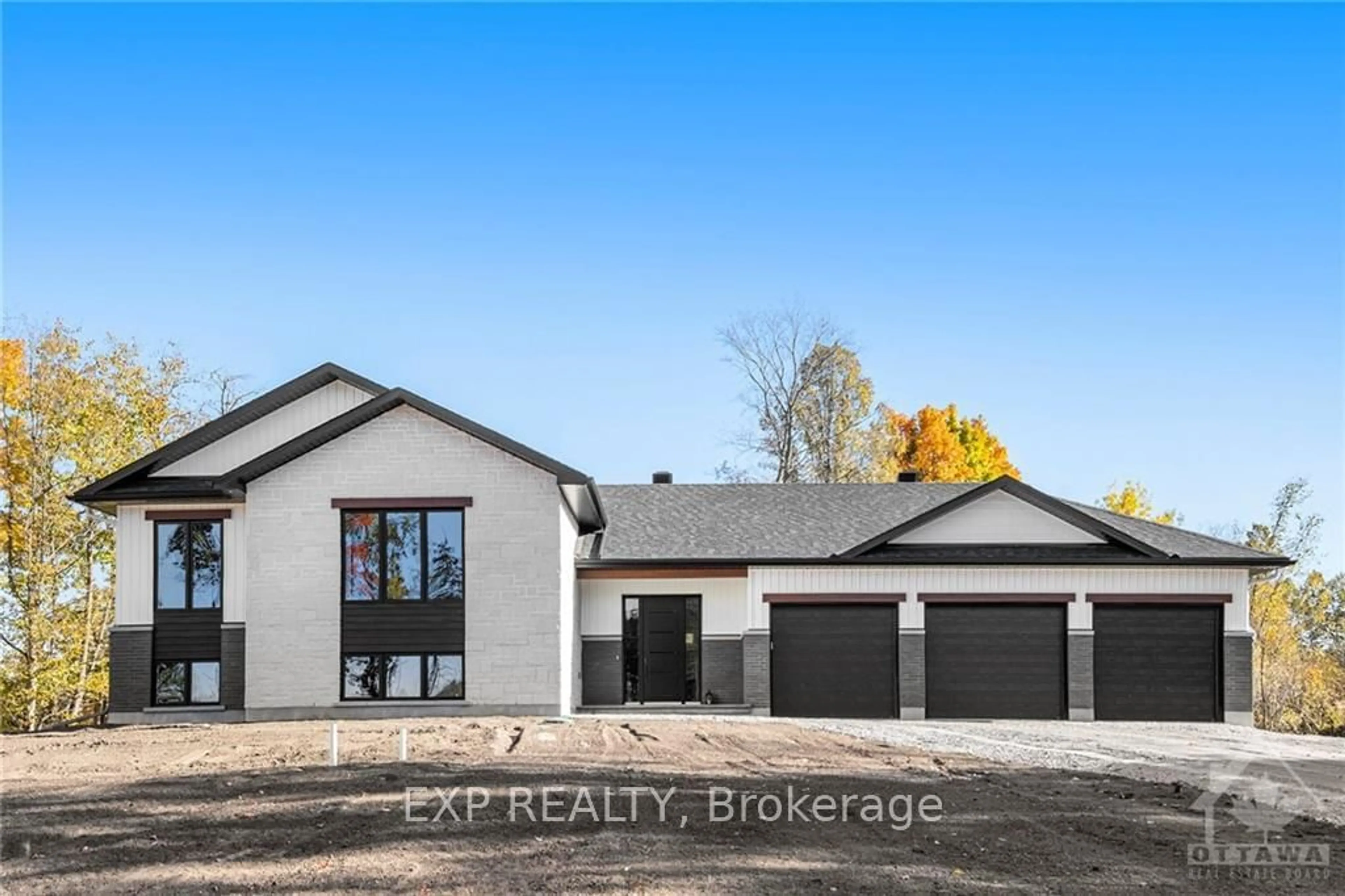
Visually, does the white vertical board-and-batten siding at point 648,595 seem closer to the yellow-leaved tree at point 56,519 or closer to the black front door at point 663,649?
the black front door at point 663,649

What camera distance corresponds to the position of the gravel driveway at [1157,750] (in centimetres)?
1545

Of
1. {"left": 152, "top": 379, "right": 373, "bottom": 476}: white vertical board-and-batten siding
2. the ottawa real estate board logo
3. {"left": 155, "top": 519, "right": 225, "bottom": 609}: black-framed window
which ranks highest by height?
{"left": 152, "top": 379, "right": 373, "bottom": 476}: white vertical board-and-batten siding

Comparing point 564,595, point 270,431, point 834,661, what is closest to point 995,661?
point 834,661

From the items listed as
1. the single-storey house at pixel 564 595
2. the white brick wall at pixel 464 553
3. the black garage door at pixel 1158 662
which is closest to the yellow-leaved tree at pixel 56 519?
the single-storey house at pixel 564 595

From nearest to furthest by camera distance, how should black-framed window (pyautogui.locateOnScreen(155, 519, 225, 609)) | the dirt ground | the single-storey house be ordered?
the dirt ground < the single-storey house < black-framed window (pyautogui.locateOnScreen(155, 519, 225, 609))

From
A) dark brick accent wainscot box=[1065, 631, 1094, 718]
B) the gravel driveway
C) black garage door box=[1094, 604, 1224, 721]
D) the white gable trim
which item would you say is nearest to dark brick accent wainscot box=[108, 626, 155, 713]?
the gravel driveway

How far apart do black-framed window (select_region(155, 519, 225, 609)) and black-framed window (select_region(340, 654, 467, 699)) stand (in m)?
3.27

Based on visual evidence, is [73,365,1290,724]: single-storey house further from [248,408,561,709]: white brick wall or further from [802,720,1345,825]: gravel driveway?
[802,720,1345,825]: gravel driveway

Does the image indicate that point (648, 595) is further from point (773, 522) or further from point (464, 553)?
point (464, 553)

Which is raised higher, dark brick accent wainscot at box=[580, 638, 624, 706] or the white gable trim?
the white gable trim

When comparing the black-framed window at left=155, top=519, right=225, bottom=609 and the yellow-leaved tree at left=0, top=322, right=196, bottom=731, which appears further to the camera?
the yellow-leaved tree at left=0, top=322, right=196, bottom=731

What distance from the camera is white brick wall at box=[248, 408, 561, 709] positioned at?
2462 centimetres

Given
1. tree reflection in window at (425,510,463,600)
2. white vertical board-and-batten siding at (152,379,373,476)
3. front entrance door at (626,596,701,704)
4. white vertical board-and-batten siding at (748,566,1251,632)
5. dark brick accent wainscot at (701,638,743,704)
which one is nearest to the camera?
tree reflection in window at (425,510,463,600)

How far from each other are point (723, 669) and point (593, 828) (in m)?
17.1
